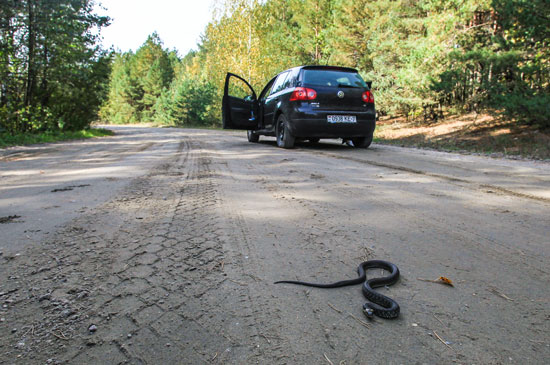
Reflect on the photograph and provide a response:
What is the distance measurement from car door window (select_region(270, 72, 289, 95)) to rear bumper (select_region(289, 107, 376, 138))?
146 cm

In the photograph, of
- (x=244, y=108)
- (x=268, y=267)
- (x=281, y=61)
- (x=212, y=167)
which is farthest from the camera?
(x=281, y=61)

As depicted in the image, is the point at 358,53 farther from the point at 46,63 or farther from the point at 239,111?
the point at 46,63

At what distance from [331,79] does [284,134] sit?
1.66 m

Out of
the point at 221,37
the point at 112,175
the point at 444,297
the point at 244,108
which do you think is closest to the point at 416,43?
the point at 244,108

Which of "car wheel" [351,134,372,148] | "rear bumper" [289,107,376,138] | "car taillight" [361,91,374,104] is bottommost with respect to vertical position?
"car wheel" [351,134,372,148]

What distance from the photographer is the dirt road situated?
1.25 metres

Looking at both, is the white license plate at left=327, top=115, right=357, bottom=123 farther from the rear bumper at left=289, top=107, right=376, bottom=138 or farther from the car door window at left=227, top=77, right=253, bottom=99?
the car door window at left=227, top=77, right=253, bottom=99

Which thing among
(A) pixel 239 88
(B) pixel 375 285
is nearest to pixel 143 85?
(A) pixel 239 88

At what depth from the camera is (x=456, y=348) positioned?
124 centimetres

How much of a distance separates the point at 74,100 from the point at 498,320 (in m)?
21.5

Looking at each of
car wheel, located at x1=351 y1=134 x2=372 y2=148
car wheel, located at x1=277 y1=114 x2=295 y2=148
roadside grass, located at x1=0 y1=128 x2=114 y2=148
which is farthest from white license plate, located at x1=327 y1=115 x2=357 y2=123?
roadside grass, located at x1=0 y1=128 x2=114 y2=148

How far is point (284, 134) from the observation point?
8.38 m

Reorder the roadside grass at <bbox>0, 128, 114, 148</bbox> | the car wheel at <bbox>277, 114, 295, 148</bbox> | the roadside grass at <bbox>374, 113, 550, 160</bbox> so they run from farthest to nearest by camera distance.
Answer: the roadside grass at <bbox>0, 128, 114, 148</bbox> < the roadside grass at <bbox>374, 113, 550, 160</bbox> < the car wheel at <bbox>277, 114, 295, 148</bbox>

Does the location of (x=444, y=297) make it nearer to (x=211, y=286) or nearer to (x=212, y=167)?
(x=211, y=286)
